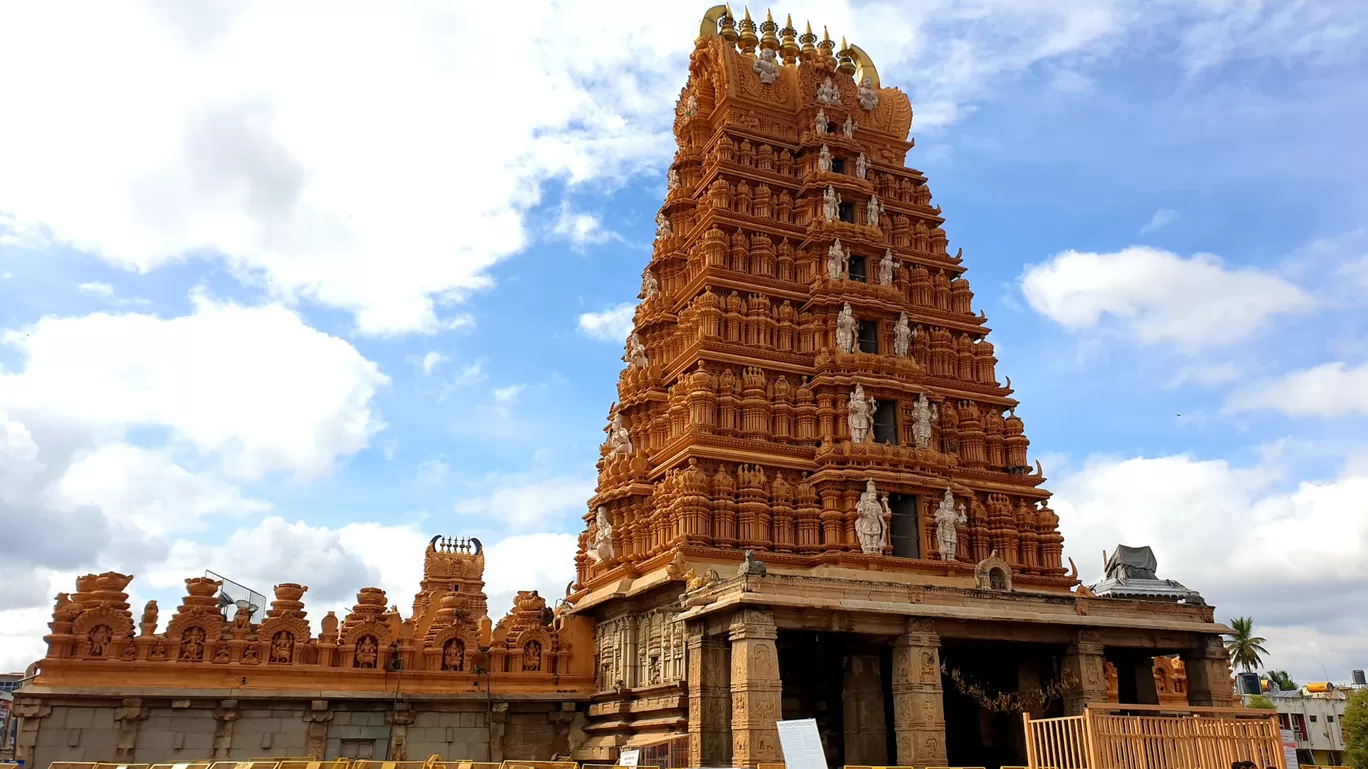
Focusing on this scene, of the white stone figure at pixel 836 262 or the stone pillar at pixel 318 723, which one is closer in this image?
the stone pillar at pixel 318 723

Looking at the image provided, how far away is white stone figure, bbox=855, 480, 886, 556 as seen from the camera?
94.5 feet

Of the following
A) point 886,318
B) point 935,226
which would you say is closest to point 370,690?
point 886,318

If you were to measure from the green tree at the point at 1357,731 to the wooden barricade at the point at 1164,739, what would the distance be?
131 feet

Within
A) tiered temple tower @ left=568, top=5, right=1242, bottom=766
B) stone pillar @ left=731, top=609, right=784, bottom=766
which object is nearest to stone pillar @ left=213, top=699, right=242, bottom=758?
tiered temple tower @ left=568, top=5, right=1242, bottom=766

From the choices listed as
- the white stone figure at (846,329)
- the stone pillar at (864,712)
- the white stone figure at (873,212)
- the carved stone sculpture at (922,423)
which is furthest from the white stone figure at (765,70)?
the stone pillar at (864,712)

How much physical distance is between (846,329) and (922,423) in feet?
12.4

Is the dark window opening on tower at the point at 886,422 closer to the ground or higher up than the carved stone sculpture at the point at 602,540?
higher up

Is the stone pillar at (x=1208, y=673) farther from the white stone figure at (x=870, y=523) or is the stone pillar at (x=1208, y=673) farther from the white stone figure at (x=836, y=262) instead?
the white stone figure at (x=836, y=262)

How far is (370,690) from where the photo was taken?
27922 mm

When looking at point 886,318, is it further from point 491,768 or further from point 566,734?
point 491,768

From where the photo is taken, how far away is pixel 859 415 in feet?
101

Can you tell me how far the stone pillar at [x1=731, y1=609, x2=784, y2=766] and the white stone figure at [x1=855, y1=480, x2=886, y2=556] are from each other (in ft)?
27.3

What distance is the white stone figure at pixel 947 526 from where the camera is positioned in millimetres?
29781

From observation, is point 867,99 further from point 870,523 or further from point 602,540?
point 602,540
